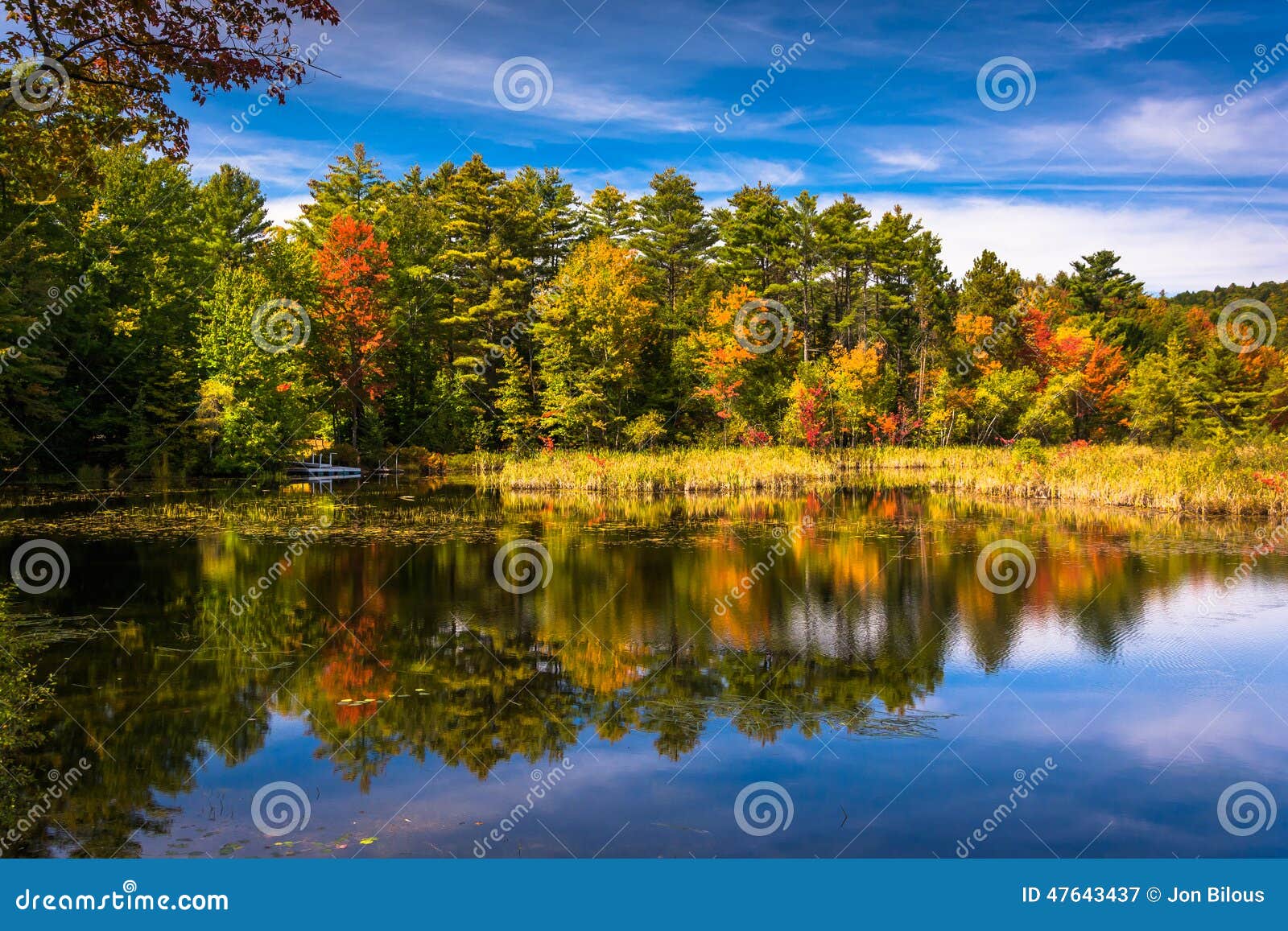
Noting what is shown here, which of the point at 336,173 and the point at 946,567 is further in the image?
the point at 336,173

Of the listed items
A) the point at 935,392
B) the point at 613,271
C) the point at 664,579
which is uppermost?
the point at 613,271

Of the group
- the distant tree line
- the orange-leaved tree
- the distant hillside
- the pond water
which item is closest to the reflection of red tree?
the pond water

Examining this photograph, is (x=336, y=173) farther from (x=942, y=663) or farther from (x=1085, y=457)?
(x=942, y=663)

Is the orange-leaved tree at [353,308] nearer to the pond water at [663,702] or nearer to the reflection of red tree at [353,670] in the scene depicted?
the pond water at [663,702]

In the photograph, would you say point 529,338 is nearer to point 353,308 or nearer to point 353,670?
point 353,308

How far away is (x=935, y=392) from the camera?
46.0 meters

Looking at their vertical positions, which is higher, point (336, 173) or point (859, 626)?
point (336, 173)

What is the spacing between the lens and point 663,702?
9.19m

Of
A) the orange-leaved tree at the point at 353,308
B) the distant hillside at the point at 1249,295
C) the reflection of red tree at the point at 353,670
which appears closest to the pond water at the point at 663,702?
the reflection of red tree at the point at 353,670

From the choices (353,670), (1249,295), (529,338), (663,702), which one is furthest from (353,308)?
(1249,295)

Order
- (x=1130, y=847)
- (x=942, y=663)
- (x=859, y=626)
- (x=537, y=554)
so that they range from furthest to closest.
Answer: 1. (x=537, y=554)
2. (x=859, y=626)
3. (x=942, y=663)
4. (x=1130, y=847)

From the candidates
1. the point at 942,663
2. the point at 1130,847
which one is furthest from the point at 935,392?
the point at 1130,847

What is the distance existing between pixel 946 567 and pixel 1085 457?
1655 cm

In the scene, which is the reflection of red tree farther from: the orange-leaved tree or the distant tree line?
the orange-leaved tree
